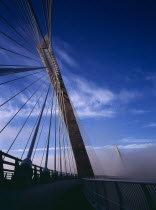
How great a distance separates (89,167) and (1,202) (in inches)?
476

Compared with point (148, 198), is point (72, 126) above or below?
above

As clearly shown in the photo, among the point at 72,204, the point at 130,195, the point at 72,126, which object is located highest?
the point at 72,126

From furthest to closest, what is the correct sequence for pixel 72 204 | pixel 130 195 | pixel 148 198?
pixel 72 204, pixel 130 195, pixel 148 198

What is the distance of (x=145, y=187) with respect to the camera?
86.3 inches

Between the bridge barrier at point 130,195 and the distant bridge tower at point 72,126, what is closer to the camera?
the bridge barrier at point 130,195

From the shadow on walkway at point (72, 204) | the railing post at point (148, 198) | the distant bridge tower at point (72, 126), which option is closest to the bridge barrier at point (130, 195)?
the railing post at point (148, 198)

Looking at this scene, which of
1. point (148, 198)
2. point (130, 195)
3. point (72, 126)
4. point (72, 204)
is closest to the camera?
point (148, 198)

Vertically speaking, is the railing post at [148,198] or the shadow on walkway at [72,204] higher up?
the railing post at [148,198]

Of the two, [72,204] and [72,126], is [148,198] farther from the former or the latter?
[72,126]

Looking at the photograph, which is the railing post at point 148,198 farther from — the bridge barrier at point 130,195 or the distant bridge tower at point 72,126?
the distant bridge tower at point 72,126

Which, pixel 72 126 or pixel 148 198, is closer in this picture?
pixel 148 198

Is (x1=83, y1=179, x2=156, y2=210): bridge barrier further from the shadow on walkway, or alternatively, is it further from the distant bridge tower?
the distant bridge tower

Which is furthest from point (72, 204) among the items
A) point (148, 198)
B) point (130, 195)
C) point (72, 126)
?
point (72, 126)

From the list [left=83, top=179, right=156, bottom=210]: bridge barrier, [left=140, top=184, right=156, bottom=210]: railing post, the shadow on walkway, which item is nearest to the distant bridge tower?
the shadow on walkway
